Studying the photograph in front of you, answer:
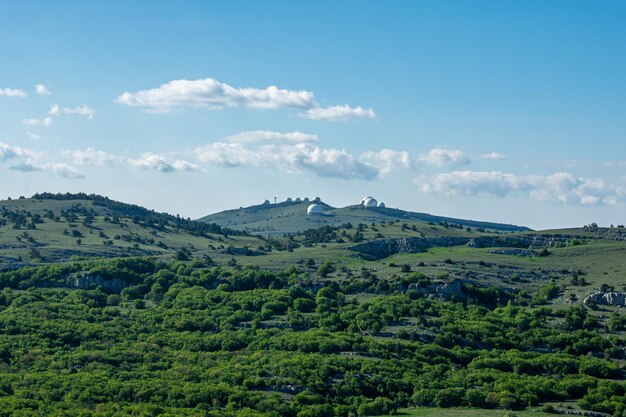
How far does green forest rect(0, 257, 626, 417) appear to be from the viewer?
78.8 meters

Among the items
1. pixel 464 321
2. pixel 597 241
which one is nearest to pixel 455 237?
pixel 597 241

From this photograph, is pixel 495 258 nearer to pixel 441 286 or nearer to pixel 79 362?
pixel 441 286

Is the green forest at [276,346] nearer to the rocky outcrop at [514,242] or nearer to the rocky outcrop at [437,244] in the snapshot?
the rocky outcrop at [437,244]

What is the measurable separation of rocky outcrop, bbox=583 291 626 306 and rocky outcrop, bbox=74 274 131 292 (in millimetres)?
63216

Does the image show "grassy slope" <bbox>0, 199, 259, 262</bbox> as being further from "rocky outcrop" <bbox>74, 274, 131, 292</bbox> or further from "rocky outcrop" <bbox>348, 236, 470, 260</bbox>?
"rocky outcrop" <bbox>348, 236, 470, 260</bbox>

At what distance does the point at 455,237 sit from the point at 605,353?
3134 inches

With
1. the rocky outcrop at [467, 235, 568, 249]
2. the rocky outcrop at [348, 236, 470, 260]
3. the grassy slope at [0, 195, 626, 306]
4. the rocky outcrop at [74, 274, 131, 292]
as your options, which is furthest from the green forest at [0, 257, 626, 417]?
the rocky outcrop at [467, 235, 568, 249]

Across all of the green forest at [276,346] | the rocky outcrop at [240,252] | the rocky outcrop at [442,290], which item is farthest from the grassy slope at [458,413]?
the rocky outcrop at [240,252]

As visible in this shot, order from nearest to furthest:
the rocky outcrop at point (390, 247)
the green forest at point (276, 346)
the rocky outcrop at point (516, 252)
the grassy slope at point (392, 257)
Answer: the green forest at point (276, 346) → the grassy slope at point (392, 257) → the rocky outcrop at point (516, 252) → the rocky outcrop at point (390, 247)

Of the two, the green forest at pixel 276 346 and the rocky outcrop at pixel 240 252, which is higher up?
the rocky outcrop at pixel 240 252

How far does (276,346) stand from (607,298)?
156 ft

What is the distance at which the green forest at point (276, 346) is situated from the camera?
7881 centimetres

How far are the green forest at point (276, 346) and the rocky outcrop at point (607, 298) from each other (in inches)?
115

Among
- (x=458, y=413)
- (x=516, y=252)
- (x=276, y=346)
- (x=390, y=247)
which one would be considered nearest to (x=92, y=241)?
(x=390, y=247)
